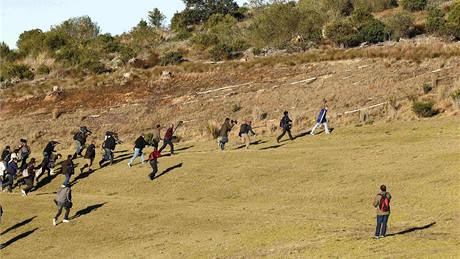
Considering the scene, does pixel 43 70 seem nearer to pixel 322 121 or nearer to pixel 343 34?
pixel 343 34

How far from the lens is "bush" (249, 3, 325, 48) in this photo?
7656cm

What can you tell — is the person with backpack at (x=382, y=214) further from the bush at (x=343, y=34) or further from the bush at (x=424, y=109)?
the bush at (x=343, y=34)

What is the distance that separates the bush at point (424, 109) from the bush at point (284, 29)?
3545 cm

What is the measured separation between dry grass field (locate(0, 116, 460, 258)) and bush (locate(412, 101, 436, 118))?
87.2 inches

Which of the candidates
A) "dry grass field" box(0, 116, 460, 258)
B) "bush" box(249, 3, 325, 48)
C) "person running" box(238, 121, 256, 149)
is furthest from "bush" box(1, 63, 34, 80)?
"person running" box(238, 121, 256, 149)

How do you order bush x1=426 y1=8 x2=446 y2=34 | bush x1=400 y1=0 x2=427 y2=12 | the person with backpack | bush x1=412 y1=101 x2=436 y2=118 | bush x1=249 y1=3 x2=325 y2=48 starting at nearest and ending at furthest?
the person with backpack, bush x1=412 y1=101 x2=436 y2=118, bush x1=426 y1=8 x2=446 y2=34, bush x1=249 y1=3 x2=325 y2=48, bush x1=400 y1=0 x2=427 y2=12

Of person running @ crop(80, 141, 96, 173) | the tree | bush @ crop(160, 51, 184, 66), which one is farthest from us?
the tree

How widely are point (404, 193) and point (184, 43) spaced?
65.8m

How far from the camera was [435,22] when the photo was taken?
69062 mm

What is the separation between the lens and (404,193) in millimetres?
25312

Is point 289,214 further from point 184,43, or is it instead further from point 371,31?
point 184,43

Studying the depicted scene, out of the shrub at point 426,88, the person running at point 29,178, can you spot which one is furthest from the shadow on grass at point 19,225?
the shrub at point 426,88

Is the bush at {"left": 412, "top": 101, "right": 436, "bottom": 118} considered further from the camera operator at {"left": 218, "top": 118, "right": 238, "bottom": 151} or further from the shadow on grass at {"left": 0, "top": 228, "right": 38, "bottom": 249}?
the shadow on grass at {"left": 0, "top": 228, "right": 38, "bottom": 249}

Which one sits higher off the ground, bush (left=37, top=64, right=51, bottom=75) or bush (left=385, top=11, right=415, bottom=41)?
bush (left=37, top=64, right=51, bottom=75)
